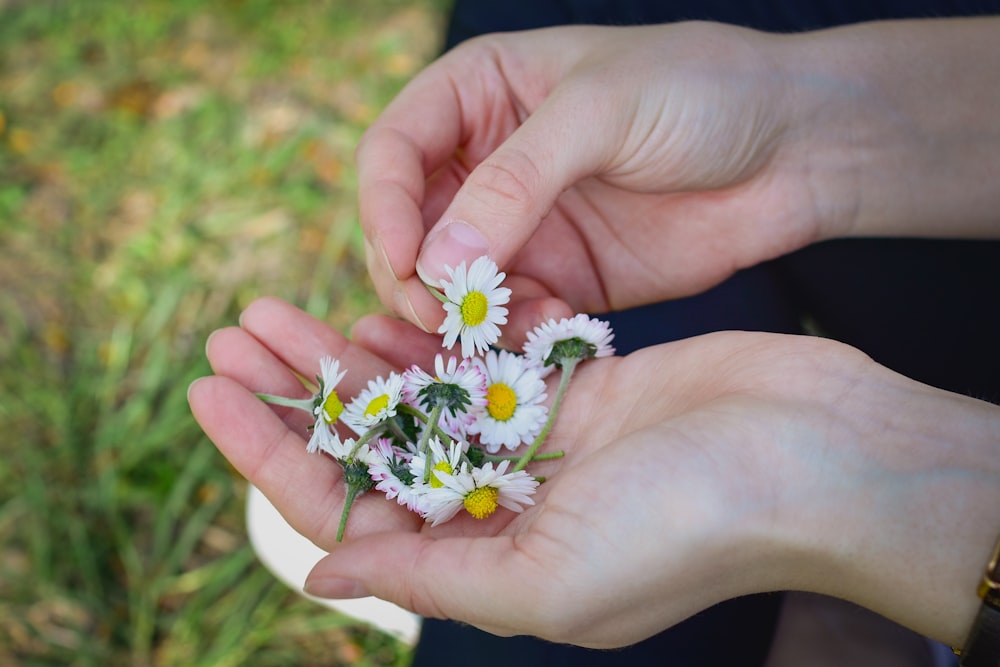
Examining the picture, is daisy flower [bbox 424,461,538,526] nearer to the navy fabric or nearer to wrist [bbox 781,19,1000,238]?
the navy fabric

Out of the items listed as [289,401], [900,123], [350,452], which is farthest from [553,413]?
[900,123]

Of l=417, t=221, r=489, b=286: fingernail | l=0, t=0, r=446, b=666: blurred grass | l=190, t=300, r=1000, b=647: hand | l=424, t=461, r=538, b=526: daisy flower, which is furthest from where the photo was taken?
l=0, t=0, r=446, b=666: blurred grass

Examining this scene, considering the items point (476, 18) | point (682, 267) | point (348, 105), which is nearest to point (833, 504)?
point (682, 267)

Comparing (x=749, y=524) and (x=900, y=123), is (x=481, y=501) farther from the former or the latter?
(x=900, y=123)

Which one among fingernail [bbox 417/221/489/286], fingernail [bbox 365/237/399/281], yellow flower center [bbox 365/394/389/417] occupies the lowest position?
yellow flower center [bbox 365/394/389/417]

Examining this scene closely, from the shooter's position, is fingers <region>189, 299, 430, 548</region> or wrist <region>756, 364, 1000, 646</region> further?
fingers <region>189, 299, 430, 548</region>

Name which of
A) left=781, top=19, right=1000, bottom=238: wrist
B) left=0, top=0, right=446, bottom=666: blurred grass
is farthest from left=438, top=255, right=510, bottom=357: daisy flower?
left=0, top=0, right=446, bottom=666: blurred grass
